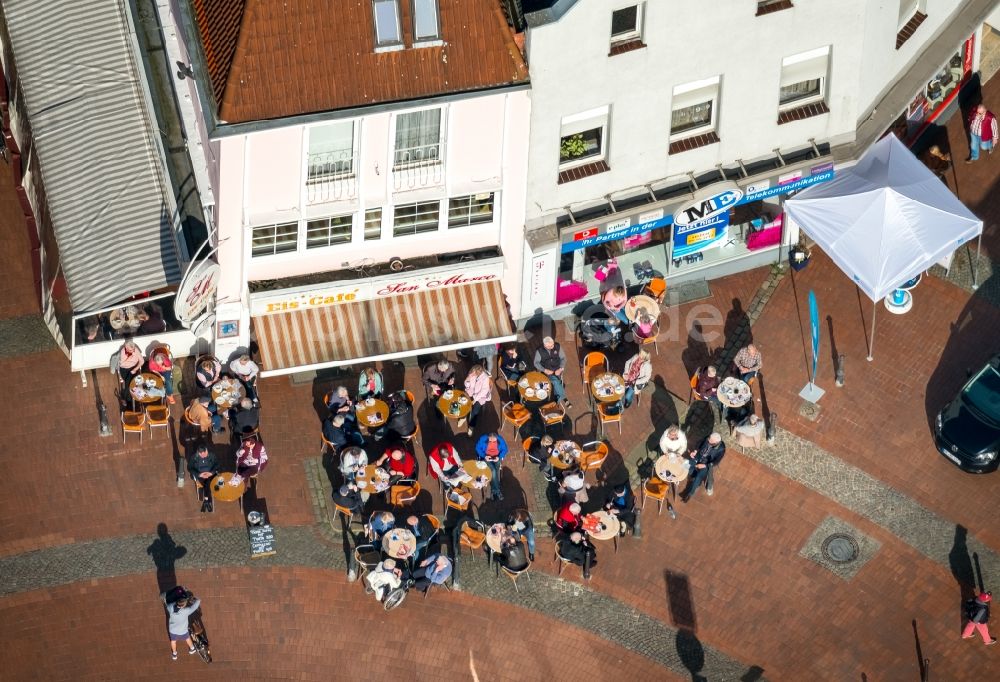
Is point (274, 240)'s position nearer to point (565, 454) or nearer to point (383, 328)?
point (383, 328)

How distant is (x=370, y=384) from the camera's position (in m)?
41.3

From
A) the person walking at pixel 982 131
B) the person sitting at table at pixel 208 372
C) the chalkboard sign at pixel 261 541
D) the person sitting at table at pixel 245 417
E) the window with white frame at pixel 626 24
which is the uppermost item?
the window with white frame at pixel 626 24

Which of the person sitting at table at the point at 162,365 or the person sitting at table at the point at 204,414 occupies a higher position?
the person sitting at table at the point at 162,365

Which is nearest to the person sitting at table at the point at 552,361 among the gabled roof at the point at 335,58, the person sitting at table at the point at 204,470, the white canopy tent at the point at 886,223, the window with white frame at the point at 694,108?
the window with white frame at the point at 694,108

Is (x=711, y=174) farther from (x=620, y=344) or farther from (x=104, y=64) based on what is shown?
(x=104, y=64)

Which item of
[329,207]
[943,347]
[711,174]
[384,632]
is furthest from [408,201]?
[943,347]

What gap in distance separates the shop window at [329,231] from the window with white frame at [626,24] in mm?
7694

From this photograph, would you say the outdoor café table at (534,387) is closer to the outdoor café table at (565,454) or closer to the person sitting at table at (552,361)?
the person sitting at table at (552,361)

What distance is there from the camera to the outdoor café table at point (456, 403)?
135 feet

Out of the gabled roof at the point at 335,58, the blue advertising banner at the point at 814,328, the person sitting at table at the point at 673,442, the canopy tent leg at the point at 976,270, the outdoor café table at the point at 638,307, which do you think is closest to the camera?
the gabled roof at the point at 335,58

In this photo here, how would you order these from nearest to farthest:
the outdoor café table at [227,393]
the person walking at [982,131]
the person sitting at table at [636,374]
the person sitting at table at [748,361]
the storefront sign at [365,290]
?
the storefront sign at [365,290] < the person sitting at table at [748,361] < the outdoor café table at [227,393] < the person sitting at table at [636,374] < the person walking at [982,131]

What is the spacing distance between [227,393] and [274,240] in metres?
4.16

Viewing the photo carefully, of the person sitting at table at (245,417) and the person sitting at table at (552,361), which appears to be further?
the person sitting at table at (552,361)

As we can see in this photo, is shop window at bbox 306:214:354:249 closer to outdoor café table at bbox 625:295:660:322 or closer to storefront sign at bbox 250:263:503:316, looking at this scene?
storefront sign at bbox 250:263:503:316
